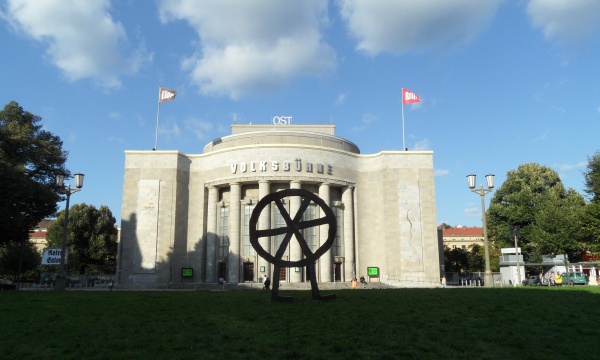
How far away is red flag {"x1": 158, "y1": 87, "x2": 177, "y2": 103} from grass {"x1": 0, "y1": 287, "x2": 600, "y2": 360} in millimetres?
44827

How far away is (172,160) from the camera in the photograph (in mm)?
59906

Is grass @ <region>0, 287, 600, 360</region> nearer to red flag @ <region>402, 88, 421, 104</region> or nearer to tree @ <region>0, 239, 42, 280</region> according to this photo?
red flag @ <region>402, 88, 421, 104</region>

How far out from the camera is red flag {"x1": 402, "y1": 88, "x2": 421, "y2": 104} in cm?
5931

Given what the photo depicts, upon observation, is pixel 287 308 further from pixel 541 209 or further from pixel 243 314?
pixel 541 209

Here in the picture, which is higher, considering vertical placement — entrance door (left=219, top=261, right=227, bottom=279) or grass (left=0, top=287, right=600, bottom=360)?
entrance door (left=219, top=261, right=227, bottom=279)

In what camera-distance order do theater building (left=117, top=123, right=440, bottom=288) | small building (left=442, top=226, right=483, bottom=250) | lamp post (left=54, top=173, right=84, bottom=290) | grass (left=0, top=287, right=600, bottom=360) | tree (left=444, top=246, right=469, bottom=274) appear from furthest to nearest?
small building (left=442, top=226, right=483, bottom=250), tree (left=444, top=246, right=469, bottom=274), theater building (left=117, top=123, right=440, bottom=288), lamp post (left=54, top=173, right=84, bottom=290), grass (left=0, top=287, right=600, bottom=360)

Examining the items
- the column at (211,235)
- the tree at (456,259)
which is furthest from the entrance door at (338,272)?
the tree at (456,259)

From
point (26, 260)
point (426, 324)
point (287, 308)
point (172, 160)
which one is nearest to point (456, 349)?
point (426, 324)

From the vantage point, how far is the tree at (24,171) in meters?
37.3

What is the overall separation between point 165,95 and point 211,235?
19.2 meters

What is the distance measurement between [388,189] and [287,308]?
1706 inches

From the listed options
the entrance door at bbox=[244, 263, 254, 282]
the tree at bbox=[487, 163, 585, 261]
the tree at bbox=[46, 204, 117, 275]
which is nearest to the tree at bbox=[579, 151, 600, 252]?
the tree at bbox=[487, 163, 585, 261]

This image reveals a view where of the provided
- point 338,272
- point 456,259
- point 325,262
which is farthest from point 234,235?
point 456,259

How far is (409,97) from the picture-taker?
59.6 m
